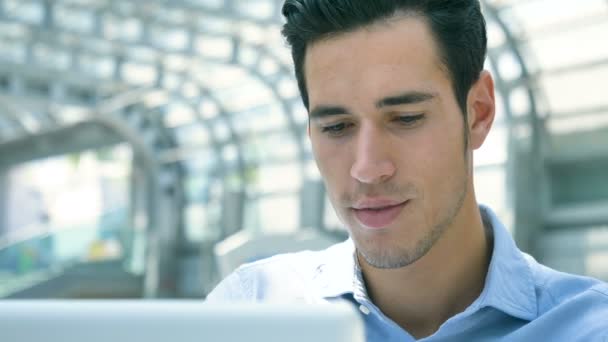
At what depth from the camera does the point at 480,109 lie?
172 centimetres

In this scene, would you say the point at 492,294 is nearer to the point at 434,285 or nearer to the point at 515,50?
the point at 434,285

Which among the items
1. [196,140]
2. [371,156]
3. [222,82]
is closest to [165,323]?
[371,156]

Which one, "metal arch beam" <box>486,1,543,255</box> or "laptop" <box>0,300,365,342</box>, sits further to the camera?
"metal arch beam" <box>486,1,543,255</box>

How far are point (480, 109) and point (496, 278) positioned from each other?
396mm

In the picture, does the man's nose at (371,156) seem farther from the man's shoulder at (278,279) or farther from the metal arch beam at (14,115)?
the metal arch beam at (14,115)

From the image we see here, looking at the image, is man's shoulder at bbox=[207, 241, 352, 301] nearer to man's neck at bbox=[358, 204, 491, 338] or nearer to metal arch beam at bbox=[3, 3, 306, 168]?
man's neck at bbox=[358, 204, 491, 338]

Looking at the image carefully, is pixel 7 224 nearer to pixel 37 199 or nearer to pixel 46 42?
pixel 37 199

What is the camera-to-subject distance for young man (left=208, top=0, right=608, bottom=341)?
1.42 meters

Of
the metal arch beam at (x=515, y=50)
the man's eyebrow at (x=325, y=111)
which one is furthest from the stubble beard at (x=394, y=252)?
the metal arch beam at (x=515, y=50)

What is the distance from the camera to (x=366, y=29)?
1.54 metres

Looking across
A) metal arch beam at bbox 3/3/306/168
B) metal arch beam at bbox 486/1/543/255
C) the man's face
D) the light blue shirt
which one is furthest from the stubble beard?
metal arch beam at bbox 3/3/306/168

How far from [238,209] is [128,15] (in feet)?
22.5

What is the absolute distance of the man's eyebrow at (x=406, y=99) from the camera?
1401 mm

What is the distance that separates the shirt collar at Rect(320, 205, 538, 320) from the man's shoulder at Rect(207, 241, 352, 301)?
12 mm
